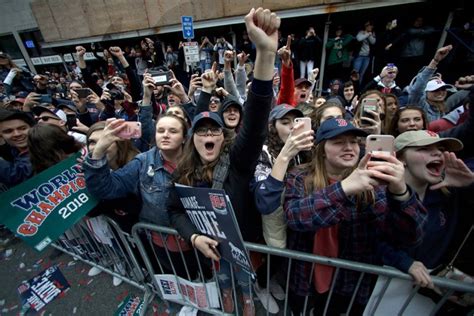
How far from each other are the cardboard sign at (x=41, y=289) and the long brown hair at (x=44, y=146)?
54.1 inches

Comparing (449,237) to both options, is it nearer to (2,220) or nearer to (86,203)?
(86,203)

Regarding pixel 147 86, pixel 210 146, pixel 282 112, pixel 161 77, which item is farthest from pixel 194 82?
pixel 210 146

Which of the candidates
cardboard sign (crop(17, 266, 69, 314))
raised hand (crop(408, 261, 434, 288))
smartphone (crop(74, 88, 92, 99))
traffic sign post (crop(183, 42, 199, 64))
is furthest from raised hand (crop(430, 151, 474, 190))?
traffic sign post (crop(183, 42, 199, 64))

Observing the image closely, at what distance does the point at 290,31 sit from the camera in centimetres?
1008

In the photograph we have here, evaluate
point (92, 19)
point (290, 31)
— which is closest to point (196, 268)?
point (290, 31)

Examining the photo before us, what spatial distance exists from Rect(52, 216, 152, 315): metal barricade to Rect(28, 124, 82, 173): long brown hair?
0.73 meters

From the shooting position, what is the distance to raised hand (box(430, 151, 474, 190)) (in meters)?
1.49

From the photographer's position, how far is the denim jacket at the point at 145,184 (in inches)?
74.4

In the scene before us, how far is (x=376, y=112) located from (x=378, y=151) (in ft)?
4.85

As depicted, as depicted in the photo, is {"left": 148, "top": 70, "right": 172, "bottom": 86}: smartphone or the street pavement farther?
{"left": 148, "top": 70, "right": 172, "bottom": 86}: smartphone

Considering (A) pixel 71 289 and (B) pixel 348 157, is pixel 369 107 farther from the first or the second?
(A) pixel 71 289

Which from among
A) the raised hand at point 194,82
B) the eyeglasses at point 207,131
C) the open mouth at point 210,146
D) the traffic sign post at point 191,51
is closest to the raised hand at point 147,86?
the raised hand at point 194,82

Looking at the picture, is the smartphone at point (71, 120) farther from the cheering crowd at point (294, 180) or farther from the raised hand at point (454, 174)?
the raised hand at point (454, 174)

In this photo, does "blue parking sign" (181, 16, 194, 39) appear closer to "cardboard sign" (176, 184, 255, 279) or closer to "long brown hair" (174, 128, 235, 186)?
"long brown hair" (174, 128, 235, 186)
